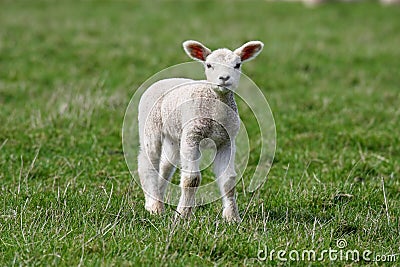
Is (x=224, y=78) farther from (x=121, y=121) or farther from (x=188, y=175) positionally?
(x=121, y=121)

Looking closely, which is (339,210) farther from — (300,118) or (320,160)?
(300,118)

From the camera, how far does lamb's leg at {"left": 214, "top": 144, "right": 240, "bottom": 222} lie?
519 cm

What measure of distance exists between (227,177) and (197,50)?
1.07 metres

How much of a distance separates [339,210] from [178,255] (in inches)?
74.4

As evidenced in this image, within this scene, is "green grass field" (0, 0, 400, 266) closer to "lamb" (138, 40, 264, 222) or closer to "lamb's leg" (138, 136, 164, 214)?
"lamb's leg" (138, 136, 164, 214)

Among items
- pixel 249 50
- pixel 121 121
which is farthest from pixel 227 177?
pixel 121 121

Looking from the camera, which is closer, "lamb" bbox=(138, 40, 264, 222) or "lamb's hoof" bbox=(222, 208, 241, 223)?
"lamb" bbox=(138, 40, 264, 222)

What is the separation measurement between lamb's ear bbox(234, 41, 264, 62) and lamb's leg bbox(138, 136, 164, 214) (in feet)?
3.45

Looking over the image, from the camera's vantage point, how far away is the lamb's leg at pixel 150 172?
5617 mm

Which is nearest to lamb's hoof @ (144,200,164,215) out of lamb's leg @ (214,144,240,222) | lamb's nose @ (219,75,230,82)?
lamb's leg @ (214,144,240,222)

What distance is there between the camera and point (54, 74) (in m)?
12.0

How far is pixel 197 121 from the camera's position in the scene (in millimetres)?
5090

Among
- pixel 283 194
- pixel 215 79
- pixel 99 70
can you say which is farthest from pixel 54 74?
pixel 215 79

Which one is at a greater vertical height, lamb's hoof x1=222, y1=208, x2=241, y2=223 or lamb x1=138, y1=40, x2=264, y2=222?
lamb x1=138, y1=40, x2=264, y2=222
